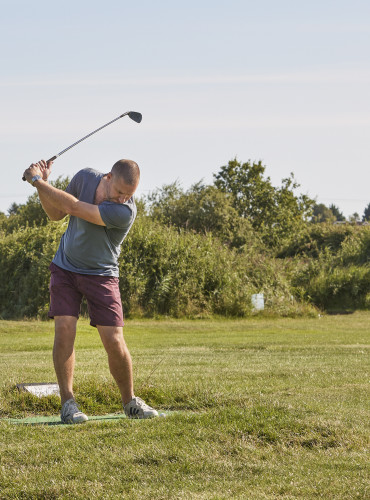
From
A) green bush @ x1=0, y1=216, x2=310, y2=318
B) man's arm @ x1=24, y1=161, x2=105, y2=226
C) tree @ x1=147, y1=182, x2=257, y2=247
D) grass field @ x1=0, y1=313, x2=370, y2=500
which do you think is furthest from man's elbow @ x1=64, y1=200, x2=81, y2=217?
tree @ x1=147, y1=182, x2=257, y2=247

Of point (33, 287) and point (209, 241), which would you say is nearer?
point (33, 287)

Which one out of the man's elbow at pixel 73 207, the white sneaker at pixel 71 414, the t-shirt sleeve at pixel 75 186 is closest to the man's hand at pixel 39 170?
the t-shirt sleeve at pixel 75 186

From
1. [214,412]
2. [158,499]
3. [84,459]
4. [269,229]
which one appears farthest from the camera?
[269,229]

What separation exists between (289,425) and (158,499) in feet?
5.49

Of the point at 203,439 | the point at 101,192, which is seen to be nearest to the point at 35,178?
the point at 101,192

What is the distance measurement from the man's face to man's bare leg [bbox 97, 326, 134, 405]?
3.38 feet

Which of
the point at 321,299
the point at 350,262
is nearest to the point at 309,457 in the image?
→ the point at 321,299

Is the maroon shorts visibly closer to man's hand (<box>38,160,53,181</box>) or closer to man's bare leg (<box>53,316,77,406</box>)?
man's bare leg (<box>53,316,77,406</box>)

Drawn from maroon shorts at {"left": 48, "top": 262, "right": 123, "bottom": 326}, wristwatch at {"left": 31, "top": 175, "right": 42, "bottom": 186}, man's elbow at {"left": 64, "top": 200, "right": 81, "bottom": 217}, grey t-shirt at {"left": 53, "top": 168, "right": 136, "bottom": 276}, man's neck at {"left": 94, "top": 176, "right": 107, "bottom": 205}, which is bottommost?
maroon shorts at {"left": 48, "top": 262, "right": 123, "bottom": 326}

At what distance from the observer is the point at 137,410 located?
636cm

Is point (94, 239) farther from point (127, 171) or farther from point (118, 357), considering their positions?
point (118, 357)

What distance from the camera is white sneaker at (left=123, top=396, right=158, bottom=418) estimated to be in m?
6.31

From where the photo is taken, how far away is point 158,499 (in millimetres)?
4145

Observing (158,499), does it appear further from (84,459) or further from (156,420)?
(156,420)
